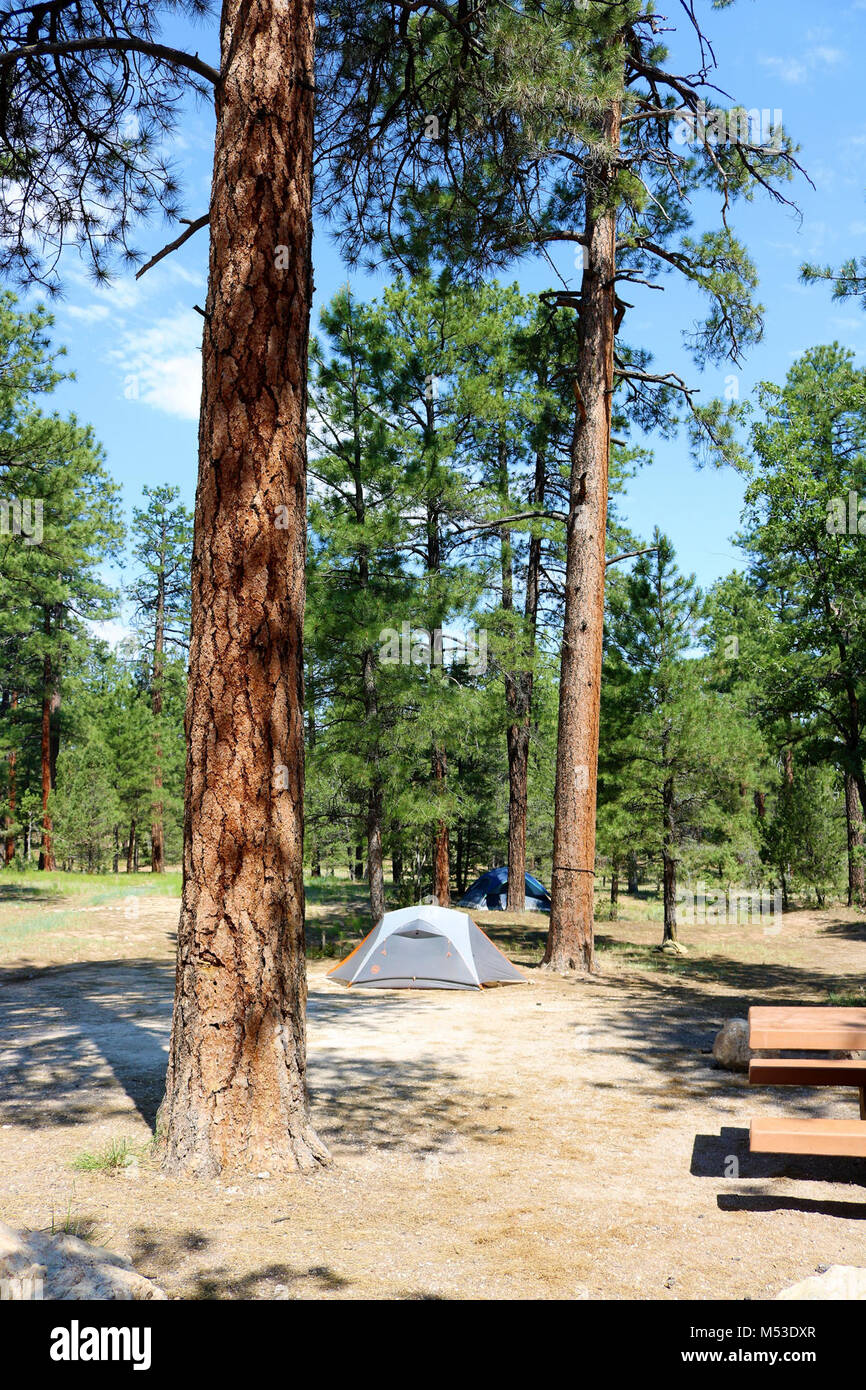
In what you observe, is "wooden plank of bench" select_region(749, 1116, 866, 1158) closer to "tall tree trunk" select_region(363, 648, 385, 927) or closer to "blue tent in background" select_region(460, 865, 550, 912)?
"tall tree trunk" select_region(363, 648, 385, 927)

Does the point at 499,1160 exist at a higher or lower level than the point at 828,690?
lower

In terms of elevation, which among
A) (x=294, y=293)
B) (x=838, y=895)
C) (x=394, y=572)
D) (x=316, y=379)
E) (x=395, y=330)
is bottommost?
(x=838, y=895)

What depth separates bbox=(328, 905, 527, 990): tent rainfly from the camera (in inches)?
407

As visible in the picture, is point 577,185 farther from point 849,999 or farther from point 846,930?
point 846,930

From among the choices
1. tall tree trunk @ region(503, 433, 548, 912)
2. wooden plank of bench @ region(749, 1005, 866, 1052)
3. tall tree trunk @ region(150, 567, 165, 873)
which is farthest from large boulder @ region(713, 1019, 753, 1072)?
tall tree trunk @ region(150, 567, 165, 873)

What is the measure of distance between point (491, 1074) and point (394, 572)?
1035cm

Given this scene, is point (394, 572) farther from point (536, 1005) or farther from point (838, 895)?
point (838, 895)

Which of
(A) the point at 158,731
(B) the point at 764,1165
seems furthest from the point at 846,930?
(A) the point at 158,731

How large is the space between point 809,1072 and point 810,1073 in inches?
0.9

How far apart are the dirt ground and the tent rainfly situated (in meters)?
1.56

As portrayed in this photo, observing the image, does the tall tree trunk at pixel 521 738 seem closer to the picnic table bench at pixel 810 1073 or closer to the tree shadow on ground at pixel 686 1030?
the tree shadow on ground at pixel 686 1030

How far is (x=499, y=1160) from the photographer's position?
446 cm
